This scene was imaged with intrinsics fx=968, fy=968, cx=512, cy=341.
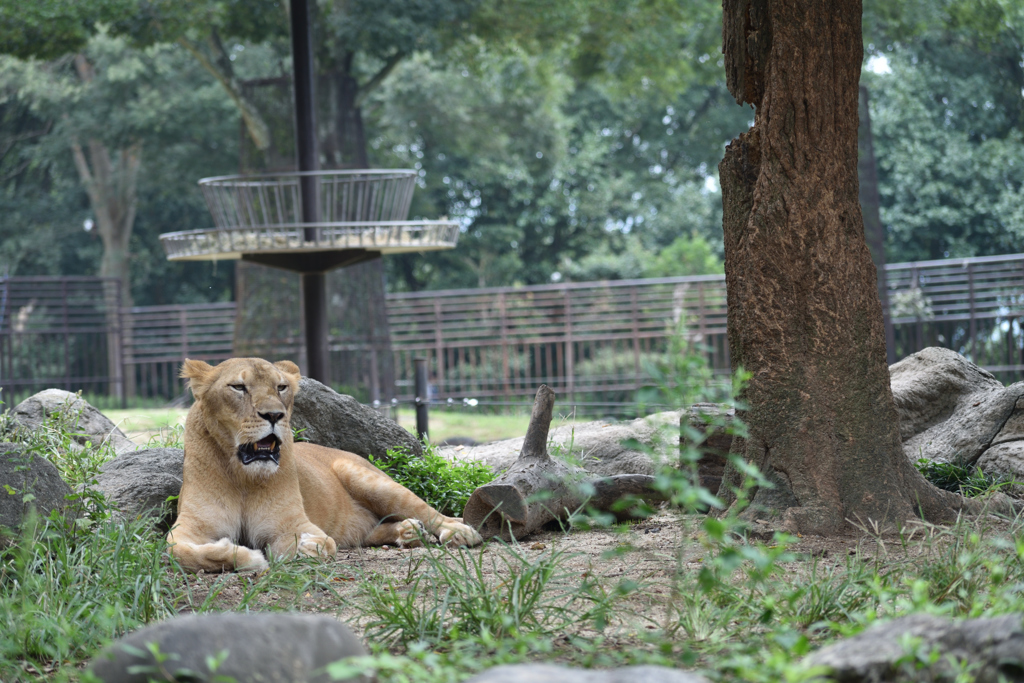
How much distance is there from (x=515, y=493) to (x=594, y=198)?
86.2 feet

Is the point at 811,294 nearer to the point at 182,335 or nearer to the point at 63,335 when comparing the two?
the point at 182,335

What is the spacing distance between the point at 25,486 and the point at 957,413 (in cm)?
584

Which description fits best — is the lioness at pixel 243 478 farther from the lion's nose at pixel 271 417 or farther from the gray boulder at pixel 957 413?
the gray boulder at pixel 957 413

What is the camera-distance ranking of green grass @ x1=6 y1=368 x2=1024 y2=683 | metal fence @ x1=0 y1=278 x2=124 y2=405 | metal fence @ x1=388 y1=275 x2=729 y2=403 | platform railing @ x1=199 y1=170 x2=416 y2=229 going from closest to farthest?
green grass @ x1=6 y1=368 x2=1024 y2=683 → platform railing @ x1=199 y1=170 x2=416 y2=229 → metal fence @ x1=388 y1=275 x2=729 y2=403 → metal fence @ x1=0 y1=278 x2=124 y2=405

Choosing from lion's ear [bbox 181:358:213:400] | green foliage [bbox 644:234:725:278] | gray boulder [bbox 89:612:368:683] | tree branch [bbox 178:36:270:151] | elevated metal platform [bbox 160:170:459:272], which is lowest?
gray boulder [bbox 89:612:368:683]

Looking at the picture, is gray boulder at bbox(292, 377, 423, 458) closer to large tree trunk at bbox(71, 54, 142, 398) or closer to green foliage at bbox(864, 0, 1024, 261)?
green foliage at bbox(864, 0, 1024, 261)

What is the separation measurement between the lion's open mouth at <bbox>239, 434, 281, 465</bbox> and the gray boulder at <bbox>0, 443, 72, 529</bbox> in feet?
2.74

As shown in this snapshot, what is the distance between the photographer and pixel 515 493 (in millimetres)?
4977

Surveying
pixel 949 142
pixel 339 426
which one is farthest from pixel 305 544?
pixel 949 142

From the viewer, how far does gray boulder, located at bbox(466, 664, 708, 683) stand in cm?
203

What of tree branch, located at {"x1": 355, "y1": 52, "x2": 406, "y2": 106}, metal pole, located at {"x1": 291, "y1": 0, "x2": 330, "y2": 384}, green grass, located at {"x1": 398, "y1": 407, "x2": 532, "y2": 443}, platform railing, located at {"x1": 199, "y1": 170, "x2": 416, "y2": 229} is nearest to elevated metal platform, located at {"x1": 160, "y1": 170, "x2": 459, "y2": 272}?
platform railing, located at {"x1": 199, "y1": 170, "x2": 416, "y2": 229}

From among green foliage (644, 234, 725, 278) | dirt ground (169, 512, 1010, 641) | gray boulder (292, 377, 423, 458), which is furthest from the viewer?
green foliage (644, 234, 725, 278)

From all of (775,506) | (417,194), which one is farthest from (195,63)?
(775,506)

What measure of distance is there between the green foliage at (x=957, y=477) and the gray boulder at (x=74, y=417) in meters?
5.16
